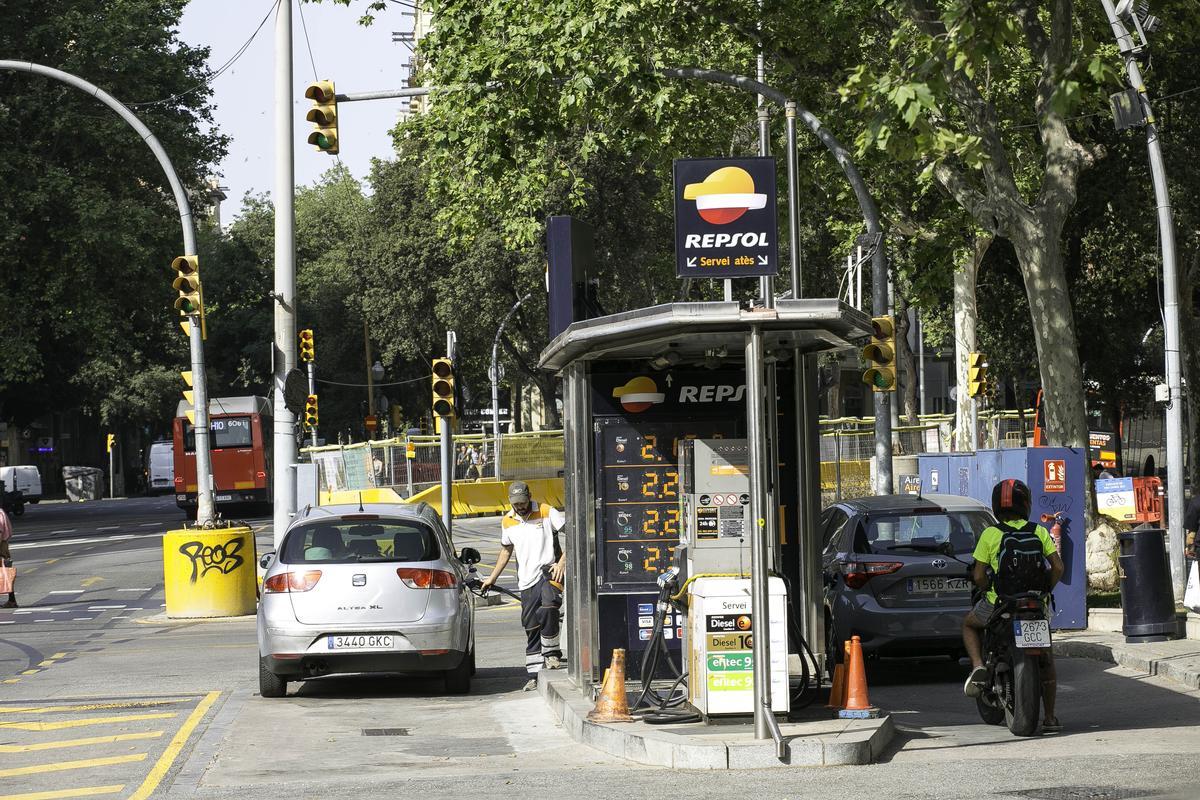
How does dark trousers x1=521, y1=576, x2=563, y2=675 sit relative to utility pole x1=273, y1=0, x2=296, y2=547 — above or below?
below

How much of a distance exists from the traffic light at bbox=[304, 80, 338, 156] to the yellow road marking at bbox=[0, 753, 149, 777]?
925 cm

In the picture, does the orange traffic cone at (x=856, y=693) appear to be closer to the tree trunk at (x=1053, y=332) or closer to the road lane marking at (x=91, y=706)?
the road lane marking at (x=91, y=706)

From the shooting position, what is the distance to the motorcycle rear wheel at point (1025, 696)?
34.4ft

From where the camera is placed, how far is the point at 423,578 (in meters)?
13.3

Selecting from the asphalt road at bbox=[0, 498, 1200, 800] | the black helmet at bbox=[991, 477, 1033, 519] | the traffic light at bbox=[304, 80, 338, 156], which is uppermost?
the traffic light at bbox=[304, 80, 338, 156]

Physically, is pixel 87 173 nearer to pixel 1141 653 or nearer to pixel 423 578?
pixel 423 578

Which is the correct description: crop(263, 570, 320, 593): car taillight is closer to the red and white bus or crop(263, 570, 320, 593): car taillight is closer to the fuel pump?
the fuel pump

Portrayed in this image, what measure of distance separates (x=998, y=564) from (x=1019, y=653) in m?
0.59

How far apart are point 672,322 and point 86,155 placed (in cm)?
3921

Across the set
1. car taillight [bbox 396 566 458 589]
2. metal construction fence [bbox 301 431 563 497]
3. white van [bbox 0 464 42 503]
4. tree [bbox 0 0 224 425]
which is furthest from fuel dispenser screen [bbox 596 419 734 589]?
white van [bbox 0 464 42 503]

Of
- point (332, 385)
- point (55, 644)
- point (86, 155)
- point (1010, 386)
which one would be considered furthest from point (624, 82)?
point (332, 385)

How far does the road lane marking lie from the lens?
12.7 metres

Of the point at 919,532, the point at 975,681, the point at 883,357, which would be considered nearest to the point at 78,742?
the point at 975,681

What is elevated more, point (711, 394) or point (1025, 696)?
point (711, 394)
